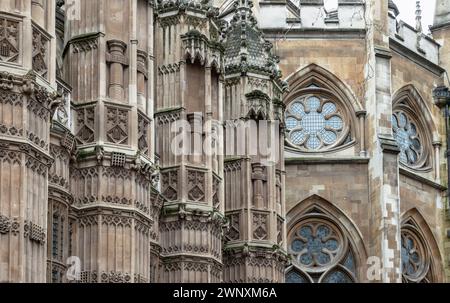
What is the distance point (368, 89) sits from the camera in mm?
60062

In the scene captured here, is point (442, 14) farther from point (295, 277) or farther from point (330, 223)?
point (295, 277)

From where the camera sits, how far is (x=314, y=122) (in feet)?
200

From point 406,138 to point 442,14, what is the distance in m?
7.26

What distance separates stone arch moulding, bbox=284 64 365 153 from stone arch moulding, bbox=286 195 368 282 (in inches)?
89.9

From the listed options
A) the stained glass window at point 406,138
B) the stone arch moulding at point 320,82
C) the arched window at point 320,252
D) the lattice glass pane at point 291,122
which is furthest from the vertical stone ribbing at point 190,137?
the stained glass window at point 406,138

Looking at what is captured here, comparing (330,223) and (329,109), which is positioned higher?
(329,109)

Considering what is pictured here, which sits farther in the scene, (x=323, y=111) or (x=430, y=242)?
(x=430, y=242)

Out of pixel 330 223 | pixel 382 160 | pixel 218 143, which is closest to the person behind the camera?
pixel 218 143

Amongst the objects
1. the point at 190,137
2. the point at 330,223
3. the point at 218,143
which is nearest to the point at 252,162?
the point at 218,143

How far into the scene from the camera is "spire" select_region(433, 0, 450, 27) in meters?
67.4

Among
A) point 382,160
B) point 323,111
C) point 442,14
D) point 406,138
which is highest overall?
point 442,14

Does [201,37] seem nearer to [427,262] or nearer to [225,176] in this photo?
[225,176]

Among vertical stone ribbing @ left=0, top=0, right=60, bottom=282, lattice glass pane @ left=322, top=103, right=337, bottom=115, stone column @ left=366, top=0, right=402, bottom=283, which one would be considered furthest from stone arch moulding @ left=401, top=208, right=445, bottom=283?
vertical stone ribbing @ left=0, top=0, right=60, bottom=282
